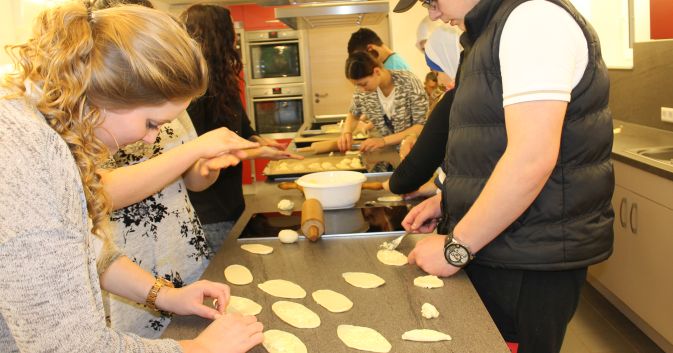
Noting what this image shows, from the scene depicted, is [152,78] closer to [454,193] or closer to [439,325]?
[439,325]

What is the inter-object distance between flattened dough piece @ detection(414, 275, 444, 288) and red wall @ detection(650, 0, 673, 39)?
255cm

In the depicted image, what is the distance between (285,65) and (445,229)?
17.7 ft

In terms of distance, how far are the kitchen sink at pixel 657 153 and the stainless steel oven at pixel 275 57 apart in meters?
4.34

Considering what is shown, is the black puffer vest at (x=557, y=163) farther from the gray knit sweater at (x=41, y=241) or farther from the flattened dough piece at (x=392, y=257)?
the gray knit sweater at (x=41, y=241)

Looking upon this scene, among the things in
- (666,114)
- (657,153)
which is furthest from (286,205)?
(666,114)

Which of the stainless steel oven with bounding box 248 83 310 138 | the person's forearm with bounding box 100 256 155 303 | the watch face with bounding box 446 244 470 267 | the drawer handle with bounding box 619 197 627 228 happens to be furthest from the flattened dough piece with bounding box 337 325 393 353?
the stainless steel oven with bounding box 248 83 310 138

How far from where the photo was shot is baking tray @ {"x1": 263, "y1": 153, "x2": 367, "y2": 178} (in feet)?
7.97

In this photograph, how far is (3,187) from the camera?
0.64m

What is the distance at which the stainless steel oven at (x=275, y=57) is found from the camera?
6.45 meters

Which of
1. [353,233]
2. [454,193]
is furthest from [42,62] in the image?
[353,233]

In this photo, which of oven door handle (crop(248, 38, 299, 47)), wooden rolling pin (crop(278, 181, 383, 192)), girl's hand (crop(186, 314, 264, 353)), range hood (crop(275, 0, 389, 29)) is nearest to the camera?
girl's hand (crop(186, 314, 264, 353))

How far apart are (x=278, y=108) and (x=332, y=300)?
5.65m

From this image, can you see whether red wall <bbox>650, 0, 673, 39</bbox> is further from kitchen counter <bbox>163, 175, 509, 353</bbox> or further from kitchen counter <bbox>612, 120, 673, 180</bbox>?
kitchen counter <bbox>163, 175, 509, 353</bbox>

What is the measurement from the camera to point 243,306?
1130 millimetres
